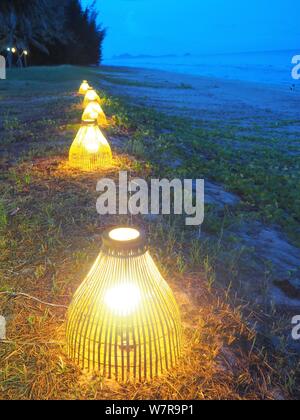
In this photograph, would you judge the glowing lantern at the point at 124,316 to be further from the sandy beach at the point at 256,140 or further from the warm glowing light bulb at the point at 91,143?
the warm glowing light bulb at the point at 91,143

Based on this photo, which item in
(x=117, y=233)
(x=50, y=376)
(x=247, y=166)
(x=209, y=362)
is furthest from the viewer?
(x=247, y=166)

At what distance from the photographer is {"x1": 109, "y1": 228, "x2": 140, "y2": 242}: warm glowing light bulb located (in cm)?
258

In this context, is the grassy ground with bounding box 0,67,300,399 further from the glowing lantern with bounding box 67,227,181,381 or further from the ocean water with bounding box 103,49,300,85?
the ocean water with bounding box 103,49,300,85

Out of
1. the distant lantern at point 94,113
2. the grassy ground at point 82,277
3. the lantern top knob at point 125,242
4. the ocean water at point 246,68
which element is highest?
the ocean water at point 246,68

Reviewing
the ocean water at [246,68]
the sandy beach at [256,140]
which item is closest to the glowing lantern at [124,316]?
the sandy beach at [256,140]

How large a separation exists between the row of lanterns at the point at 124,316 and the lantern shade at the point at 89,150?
14.1ft

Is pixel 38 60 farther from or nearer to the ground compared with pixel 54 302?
farther from the ground

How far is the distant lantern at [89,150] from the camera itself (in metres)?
6.90

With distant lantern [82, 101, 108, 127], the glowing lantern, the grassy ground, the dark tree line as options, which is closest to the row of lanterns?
the glowing lantern

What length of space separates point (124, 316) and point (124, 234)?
1.59 ft

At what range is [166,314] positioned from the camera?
280 centimetres

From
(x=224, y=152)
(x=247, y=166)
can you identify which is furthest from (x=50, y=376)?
(x=224, y=152)

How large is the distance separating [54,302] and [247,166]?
22.8 ft
